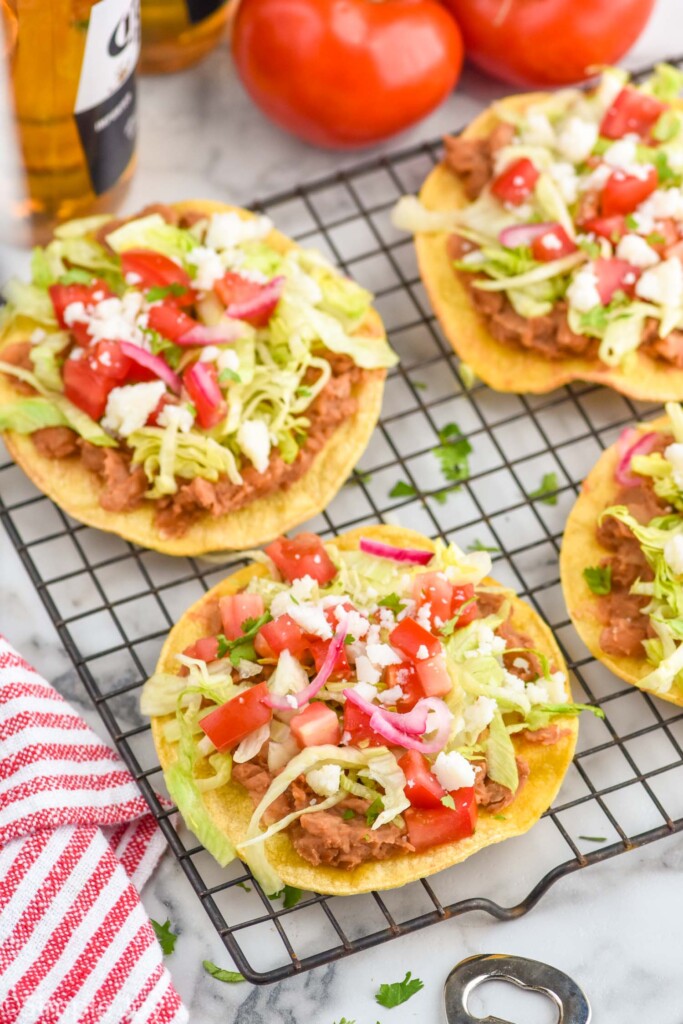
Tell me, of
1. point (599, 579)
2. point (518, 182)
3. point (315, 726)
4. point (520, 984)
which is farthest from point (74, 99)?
point (520, 984)

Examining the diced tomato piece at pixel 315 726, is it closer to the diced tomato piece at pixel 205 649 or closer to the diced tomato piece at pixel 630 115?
the diced tomato piece at pixel 205 649

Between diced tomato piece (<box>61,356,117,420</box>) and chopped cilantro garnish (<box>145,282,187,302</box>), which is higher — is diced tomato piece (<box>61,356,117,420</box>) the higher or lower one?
the lower one

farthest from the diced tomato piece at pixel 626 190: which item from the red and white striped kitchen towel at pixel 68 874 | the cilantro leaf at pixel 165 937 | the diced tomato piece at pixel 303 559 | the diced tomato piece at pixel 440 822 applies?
the cilantro leaf at pixel 165 937

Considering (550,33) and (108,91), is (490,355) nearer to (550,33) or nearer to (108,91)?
(550,33)

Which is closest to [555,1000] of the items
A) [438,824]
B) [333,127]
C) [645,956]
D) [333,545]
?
[645,956]

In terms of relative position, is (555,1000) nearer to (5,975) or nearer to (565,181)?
(5,975)

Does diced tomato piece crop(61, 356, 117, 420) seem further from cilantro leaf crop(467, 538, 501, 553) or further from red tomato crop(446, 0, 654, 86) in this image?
red tomato crop(446, 0, 654, 86)

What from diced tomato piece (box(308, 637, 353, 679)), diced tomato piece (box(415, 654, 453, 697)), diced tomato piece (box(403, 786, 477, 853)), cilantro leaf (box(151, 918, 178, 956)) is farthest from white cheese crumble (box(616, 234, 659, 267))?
cilantro leaf (box(151, 918, 178, 956))
